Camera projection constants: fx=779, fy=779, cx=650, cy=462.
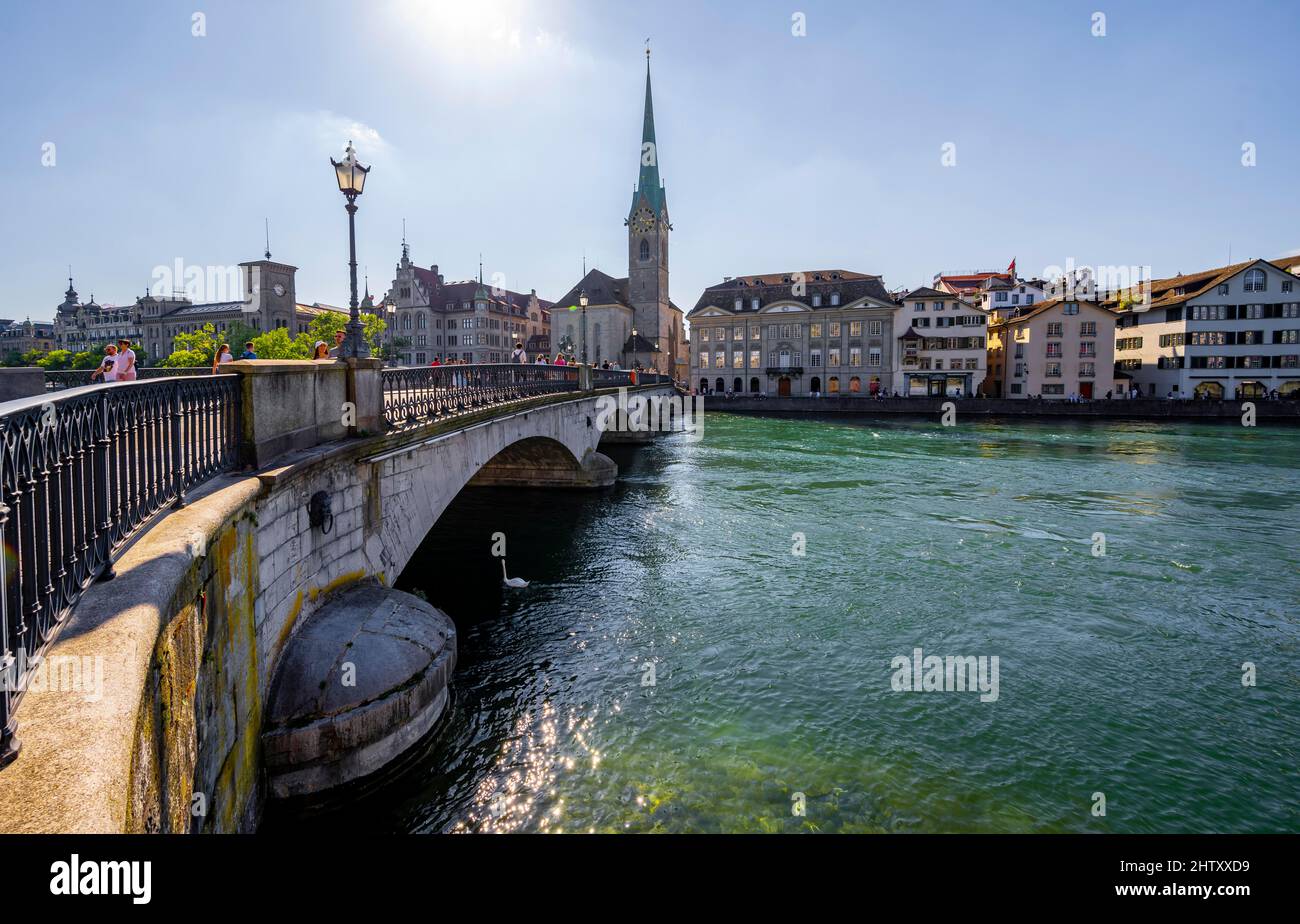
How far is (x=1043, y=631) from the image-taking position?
12781 mm

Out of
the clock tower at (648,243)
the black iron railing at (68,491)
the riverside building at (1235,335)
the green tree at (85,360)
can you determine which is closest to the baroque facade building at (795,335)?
the clock tower at (648,243)

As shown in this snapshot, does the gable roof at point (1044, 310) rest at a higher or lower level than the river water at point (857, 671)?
higher

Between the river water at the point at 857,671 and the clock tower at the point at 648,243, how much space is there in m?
81.0

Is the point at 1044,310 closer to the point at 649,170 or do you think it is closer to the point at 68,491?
the point at 649,170

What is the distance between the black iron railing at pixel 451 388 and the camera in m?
12.2

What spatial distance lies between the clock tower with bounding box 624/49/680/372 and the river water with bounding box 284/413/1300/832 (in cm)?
8095

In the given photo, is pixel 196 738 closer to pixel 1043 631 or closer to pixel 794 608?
pixel 794 608

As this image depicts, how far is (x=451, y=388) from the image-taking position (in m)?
15.3

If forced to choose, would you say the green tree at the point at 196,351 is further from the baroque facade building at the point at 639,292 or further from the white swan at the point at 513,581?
the white swan at the point at 513,581

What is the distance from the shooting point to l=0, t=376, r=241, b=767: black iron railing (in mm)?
3355

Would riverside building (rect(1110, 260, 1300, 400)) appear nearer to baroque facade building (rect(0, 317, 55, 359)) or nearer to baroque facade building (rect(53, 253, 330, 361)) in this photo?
baroque facade building (rect(53, 253, 330, 361))

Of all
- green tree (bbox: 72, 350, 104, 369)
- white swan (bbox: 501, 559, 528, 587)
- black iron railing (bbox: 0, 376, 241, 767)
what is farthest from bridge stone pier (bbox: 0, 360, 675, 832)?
green tree (bbox: 72, 350, 104, 369)
